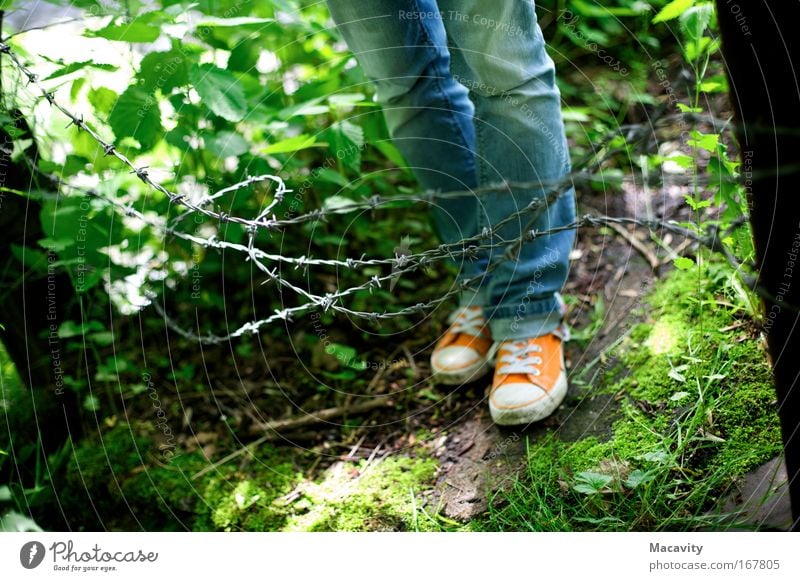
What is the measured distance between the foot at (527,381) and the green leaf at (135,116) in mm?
661

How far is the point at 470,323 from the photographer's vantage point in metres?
1.14

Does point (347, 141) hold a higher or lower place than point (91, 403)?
higher

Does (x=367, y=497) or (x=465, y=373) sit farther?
(x=465, y=373)

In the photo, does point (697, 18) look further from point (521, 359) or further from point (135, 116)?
point (135, 116)

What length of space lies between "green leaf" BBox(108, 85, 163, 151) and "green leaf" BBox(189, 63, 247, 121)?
9 cm

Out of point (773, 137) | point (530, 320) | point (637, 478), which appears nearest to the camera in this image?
point (773, 137)

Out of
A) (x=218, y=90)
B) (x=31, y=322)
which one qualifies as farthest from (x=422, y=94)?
(x=31, y=322)

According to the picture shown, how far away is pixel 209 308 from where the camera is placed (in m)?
1.30

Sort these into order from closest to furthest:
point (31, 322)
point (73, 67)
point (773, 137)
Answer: point (773, 137), point (73, 67), point (31, 322)

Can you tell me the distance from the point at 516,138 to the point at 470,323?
0.35 meters

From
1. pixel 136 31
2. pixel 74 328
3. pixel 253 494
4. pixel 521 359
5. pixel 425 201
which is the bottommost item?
pixel 253 494

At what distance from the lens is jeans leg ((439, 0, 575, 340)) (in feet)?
2.74

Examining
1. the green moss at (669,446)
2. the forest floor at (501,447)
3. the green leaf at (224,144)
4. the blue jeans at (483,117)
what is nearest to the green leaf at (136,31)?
the green leaf at (224,144)
